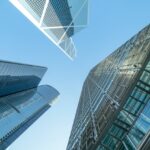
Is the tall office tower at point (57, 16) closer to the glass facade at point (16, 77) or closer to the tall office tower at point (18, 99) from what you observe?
the glass facade at point (16, 77)

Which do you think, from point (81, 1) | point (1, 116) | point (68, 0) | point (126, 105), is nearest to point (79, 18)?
point (81, 1)

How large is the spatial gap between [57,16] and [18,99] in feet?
194

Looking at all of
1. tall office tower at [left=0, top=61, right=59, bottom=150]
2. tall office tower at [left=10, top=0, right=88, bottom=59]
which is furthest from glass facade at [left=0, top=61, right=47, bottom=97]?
tall office tower at [left=10, top=0, right=88, bottom=59]

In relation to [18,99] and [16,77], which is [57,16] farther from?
[18,99]

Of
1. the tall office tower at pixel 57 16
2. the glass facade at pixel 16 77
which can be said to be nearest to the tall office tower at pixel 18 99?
the glass facade at pixel 16 77

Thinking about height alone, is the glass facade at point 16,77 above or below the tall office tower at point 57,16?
below

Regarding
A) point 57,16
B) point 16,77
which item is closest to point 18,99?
point 16,77

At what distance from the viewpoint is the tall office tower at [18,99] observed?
114412 millimetres

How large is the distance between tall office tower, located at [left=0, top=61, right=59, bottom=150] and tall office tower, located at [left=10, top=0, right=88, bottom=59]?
2423 cm

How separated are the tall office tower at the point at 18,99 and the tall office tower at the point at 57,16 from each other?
24229 millimetres

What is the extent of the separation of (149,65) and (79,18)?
312 ft

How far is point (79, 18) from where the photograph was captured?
110312 mm

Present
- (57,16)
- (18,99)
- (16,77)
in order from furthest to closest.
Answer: (18,99) < (16,77) < (57,16)

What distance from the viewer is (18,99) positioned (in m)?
139
